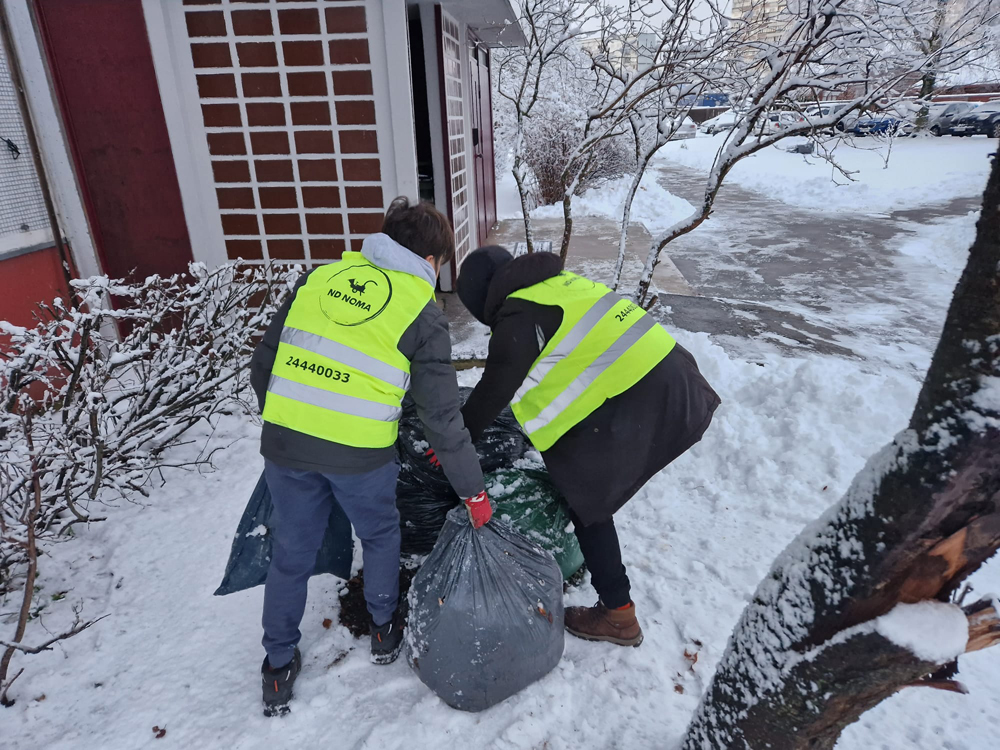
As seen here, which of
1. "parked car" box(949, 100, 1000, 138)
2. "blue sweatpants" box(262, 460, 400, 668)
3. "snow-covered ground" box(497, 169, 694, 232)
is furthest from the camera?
"parked car" box(949, 100, 1000, 138)

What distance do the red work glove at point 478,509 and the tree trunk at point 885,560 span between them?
78cm

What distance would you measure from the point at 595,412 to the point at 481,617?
716mm

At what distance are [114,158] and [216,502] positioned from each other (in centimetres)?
298

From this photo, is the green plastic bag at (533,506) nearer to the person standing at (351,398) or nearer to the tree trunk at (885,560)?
the person standing at (351,398)

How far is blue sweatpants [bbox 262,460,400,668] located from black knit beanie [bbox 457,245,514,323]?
62 cm

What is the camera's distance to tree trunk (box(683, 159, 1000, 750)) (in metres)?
0.95

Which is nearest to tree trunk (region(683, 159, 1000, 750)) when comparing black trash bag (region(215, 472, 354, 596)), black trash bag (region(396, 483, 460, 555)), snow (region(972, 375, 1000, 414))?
snow (region(972, 375, 1000, 414))

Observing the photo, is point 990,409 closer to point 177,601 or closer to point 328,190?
point 177,601

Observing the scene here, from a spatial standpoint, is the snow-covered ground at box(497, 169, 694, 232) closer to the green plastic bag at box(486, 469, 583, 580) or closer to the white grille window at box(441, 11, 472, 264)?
the white grille window at box(441, 11, 472, 264)

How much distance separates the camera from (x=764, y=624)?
1.34 m

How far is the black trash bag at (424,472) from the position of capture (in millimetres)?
2283

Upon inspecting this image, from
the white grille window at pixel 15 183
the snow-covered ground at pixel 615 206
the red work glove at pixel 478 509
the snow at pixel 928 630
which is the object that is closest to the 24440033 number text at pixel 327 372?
the red work glove at pixel 478 509

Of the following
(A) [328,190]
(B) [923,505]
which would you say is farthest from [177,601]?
(A) [328,190]

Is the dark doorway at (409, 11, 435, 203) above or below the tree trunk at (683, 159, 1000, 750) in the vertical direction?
above
